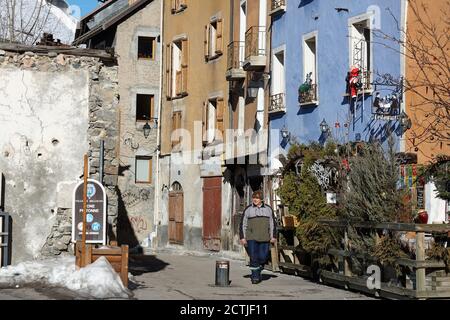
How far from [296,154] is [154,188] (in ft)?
59.4

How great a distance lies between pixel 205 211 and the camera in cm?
3200

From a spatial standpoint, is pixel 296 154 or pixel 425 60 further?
pixel 296 154

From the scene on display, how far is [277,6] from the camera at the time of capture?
25.8 metres

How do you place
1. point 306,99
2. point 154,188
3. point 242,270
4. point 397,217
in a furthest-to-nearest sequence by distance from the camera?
1. point 154,188
2. point 306,99
3. point 242,270
4. point 397,217

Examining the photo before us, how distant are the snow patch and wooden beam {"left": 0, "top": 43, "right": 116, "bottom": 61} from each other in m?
4.08

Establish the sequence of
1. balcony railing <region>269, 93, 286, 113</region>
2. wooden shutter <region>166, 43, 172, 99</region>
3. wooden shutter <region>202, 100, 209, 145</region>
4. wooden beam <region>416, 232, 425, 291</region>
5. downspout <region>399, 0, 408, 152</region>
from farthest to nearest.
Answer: wooden shutter <region>166, 43, 172, 99</region>
wooden shutter <region>202, 100, 209, 145</region>
balcony railing <region>269, 93, 286, 113</region>
downspout <region>399, 0, 408, 152</region>
wooden beam <region>416, 232, 425, 291</region>

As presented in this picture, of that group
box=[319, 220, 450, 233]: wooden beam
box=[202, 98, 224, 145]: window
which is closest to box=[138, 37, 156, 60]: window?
box=[202, 98, 224, 145]: window

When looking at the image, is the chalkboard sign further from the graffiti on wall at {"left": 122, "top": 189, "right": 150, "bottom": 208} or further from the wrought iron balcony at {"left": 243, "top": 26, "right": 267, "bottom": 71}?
the graffiti on wall at {"left": 122, "top": 189, "right": 150, "bottom": 208}

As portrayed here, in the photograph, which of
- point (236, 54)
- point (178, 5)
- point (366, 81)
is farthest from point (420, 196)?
point (178, 5)

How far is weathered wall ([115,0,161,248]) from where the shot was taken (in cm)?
3672

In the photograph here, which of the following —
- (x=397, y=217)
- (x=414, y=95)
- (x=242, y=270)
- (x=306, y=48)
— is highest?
(x=306, y=48)
